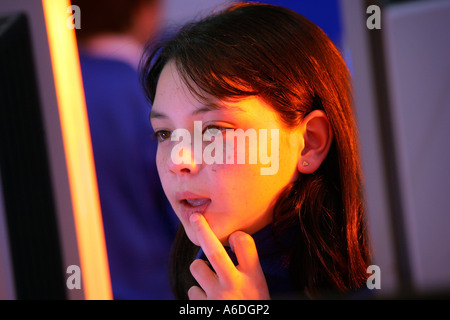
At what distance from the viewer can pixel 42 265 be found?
855mm

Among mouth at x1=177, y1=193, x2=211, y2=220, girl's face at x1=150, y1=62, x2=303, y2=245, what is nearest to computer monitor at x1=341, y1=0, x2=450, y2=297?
girl's face at x1=150, y1=62, x2=303, y2=245

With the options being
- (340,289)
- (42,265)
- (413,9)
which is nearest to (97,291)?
(42,265)

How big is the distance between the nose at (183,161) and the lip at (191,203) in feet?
0.13

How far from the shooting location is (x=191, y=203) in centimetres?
71

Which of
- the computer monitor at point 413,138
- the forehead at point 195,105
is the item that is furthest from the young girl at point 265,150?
the computer monitor at point 413,138

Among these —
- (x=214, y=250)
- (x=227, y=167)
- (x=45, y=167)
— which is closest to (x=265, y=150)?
(x=227, y=167)

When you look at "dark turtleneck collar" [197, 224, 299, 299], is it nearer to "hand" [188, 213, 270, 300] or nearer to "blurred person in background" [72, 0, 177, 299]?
"hand" [188, 213, 270, 300]

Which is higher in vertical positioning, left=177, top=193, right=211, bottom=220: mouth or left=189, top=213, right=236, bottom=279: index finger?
left=177, top=193, right=211, bottom=220: mouth

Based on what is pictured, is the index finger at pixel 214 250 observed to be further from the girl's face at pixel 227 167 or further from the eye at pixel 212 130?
the eye at pixel 212 130

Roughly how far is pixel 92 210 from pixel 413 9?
813 mm

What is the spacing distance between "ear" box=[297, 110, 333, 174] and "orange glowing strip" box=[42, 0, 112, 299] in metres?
0.44

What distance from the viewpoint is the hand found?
668 mm

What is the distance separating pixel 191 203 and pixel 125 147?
22cm
